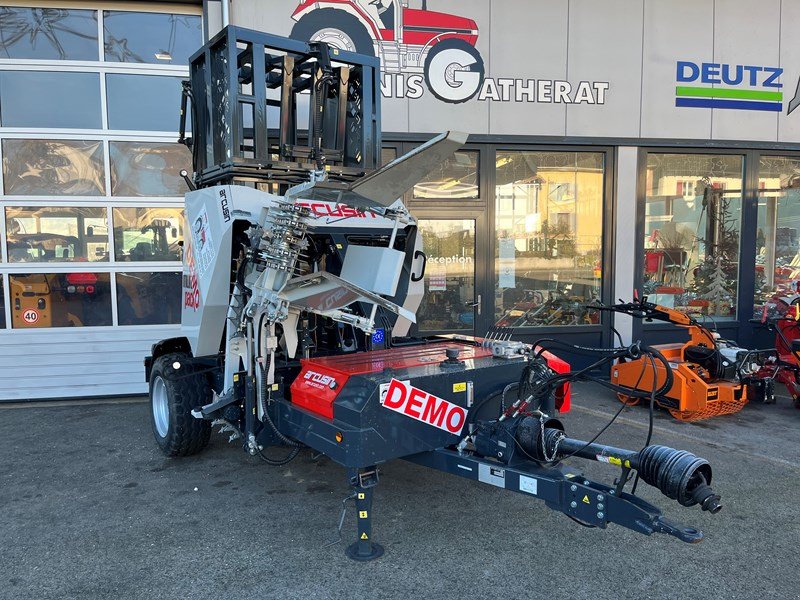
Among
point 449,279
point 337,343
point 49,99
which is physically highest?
point 49,99

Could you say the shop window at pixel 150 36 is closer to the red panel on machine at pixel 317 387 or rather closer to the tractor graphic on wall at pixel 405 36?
the tractor graphic on wall at pixel 405 36

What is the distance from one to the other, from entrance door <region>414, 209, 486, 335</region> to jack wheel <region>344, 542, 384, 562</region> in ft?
14.1

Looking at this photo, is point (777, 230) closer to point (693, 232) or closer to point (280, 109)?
point (693, 232)

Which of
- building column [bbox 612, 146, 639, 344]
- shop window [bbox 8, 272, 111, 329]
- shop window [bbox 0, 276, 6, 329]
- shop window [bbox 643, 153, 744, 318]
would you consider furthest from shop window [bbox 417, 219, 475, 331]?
shop window [bbox 0, 276, 6, 329]

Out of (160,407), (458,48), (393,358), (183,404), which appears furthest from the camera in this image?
(458,48)

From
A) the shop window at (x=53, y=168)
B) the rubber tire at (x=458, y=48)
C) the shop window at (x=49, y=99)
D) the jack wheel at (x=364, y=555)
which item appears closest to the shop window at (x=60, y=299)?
the shop window at (x=53, y=168)

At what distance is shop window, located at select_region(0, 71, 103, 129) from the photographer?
271 inches

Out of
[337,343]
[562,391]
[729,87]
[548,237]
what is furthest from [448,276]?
[729,87]

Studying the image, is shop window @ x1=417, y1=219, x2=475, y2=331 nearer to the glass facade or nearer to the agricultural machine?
the agricultural machine

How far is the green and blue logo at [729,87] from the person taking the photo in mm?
7887

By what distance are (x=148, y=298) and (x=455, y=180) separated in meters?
4.12

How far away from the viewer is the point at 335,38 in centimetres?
719

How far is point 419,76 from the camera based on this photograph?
291 inches

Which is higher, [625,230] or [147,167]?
[147,167]
